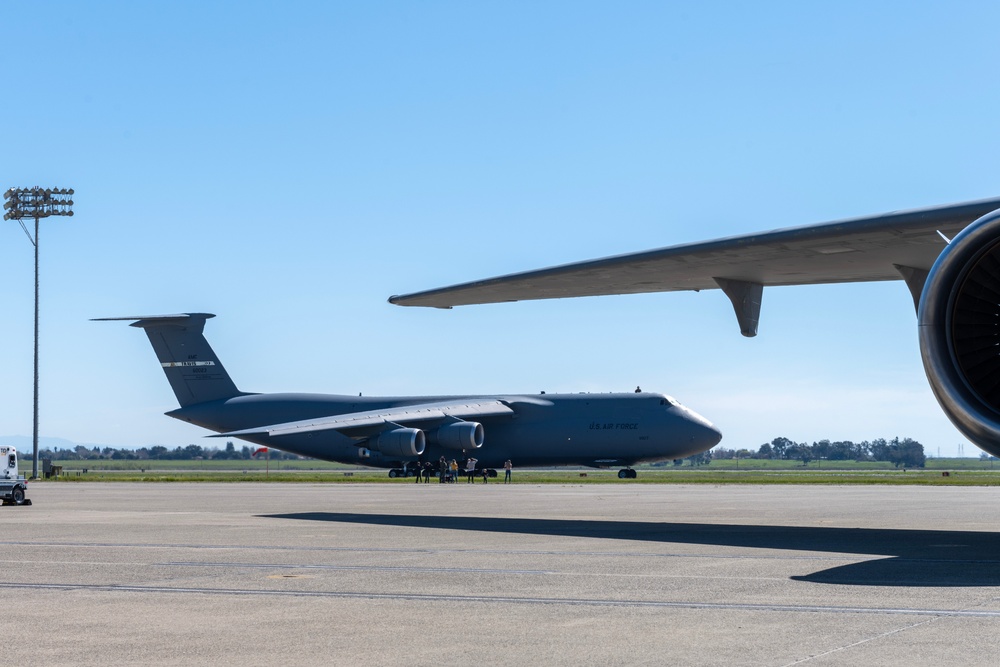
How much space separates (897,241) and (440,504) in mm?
14692

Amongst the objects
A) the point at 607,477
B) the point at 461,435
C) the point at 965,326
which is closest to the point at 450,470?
the point at 461,435

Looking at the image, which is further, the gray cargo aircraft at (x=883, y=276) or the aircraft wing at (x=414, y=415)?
the aircraft wing at (x=414, y=415)

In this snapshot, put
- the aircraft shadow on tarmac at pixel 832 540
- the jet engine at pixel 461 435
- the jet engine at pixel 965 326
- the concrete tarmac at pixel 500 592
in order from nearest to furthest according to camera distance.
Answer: the concrete tarmac at pixel 500 592 → the aircraft shadow on tarmac at pixel 832 540 → the jet engine at pixel 965 326 → the jet engine at pixel 461 435

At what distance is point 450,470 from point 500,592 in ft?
147

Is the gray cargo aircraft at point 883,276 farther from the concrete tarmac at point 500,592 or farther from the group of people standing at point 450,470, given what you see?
the group of people standing at point 450,470

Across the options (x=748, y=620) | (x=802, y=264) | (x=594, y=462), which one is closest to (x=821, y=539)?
(x=802, y=264)

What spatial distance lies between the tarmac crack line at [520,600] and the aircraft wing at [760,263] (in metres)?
5.37

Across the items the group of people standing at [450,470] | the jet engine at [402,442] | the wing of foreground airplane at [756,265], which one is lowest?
the group of people standing at [450,470]

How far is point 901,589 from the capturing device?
1007cm

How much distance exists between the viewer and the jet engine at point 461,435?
174 feet


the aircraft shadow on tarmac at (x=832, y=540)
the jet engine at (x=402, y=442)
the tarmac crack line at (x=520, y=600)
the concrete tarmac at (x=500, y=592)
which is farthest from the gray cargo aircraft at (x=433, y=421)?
the tarmac crack line at (x=520, y=600)

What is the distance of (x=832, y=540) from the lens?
1546 centimetres

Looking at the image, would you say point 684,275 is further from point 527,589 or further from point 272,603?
point 272,603

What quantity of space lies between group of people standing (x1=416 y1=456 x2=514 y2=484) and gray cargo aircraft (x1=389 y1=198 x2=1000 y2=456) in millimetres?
31775
